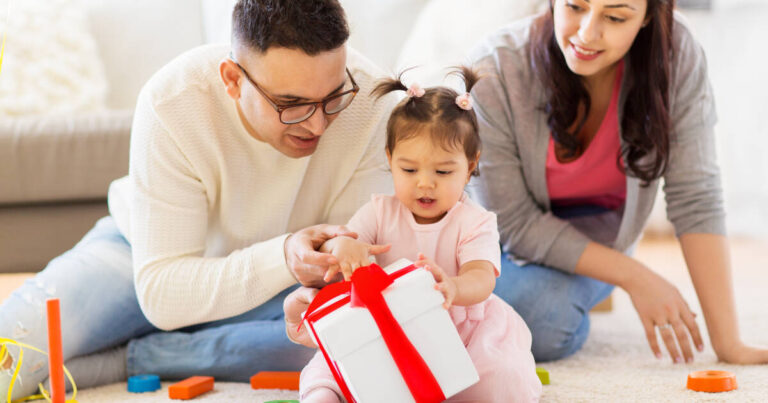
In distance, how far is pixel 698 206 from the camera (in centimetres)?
145

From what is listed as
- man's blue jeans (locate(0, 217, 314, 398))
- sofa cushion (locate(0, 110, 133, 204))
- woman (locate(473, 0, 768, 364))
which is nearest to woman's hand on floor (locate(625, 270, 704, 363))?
woman (locate(473, 0, 768, 364))

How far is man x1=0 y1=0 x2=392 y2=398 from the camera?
116cm

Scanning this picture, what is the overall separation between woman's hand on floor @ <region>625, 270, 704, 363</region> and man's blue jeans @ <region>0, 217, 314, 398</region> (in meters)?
0.59

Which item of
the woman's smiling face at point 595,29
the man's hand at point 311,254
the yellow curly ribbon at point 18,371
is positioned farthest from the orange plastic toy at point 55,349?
the woman's smiling face at point 595,29

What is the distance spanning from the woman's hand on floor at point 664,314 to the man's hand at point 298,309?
0.62m

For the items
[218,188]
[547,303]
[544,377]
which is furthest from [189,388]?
[547,303]

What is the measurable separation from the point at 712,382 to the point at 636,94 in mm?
514

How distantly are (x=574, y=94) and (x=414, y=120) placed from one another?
478 mm

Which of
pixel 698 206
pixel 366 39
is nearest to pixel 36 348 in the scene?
pixel 698 206

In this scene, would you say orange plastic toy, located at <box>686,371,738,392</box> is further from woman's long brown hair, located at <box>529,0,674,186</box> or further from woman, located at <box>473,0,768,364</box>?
→ woman's long brown hair, located at <box>529,0,674,186</box>

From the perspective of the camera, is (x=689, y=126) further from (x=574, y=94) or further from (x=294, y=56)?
(x=294, y=56)

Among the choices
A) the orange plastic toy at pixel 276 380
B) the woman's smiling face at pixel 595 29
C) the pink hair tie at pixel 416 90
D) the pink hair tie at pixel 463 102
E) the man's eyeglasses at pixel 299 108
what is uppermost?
the woman's smiling face at pixel 595 29

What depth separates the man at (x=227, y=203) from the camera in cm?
116

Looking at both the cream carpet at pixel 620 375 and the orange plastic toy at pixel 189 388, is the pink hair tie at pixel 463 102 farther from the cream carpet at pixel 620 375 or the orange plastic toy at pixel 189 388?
the orange plastic toy at pixel 189 388
